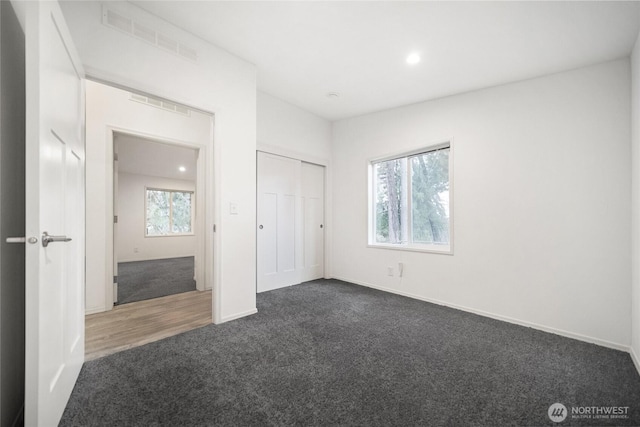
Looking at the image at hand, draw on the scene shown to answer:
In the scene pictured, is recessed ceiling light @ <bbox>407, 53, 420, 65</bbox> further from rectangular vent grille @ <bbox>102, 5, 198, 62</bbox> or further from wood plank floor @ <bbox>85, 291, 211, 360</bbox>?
wood plank floor @ <bbox>85, 291, 211, 360</bbox>

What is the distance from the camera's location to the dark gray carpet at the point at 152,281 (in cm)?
376

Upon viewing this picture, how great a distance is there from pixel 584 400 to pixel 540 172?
204 cm

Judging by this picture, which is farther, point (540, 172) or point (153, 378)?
point (540, 172)

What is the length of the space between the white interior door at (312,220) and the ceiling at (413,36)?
5.37ft

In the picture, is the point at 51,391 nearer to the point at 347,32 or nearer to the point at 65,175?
the point at 65,175

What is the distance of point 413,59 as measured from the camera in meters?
2.70

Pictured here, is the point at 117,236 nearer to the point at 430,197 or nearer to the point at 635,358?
the point at 430,197

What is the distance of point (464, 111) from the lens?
3.28 metres

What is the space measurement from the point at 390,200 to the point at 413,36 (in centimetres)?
223

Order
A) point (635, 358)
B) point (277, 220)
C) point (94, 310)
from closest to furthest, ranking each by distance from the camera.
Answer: point (635, 358), point (94, 310), point (277, 220)

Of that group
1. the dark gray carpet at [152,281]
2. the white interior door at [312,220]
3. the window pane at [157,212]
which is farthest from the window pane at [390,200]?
the window pane at [157,212]

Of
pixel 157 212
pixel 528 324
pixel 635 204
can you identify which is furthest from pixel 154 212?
pixel 635 204

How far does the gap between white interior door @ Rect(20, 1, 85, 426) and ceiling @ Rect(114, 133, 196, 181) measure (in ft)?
11.7

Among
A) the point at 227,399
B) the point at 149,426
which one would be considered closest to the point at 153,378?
the point at 149,426
